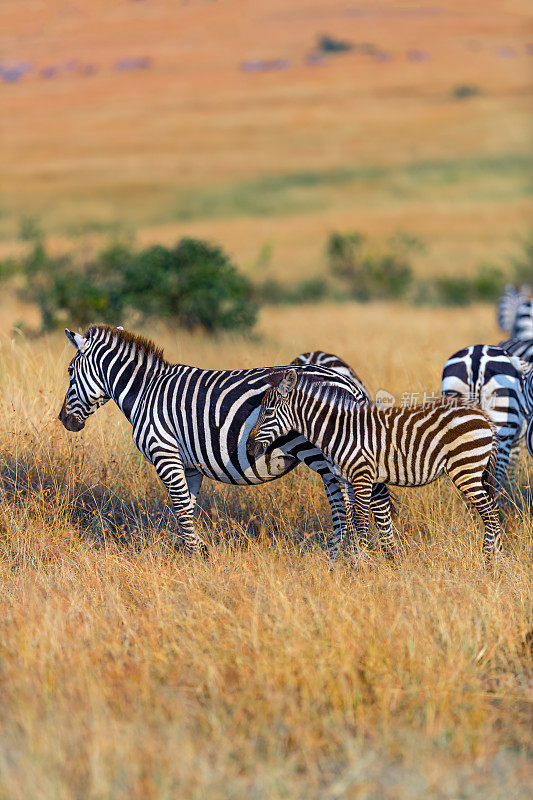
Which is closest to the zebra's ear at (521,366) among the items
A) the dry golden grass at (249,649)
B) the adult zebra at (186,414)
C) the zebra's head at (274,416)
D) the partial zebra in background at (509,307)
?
the dry golden grass at (249,649)

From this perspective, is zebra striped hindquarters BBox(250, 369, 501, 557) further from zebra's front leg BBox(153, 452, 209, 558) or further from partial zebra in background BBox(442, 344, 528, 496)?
partial zebra in background BBox(442, 344, 528, 496)

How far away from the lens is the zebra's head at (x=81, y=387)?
6.56 m

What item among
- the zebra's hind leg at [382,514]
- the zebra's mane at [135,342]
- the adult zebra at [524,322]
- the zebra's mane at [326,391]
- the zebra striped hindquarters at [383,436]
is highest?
the adult zebra at [524,322]

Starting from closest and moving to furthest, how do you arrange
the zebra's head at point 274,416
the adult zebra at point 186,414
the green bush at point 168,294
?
the zebra's head at point 274,416
the adult zebra at point 186,414
the green bush at point 168,294

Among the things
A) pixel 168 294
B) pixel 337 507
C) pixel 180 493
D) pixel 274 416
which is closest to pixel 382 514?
pixel 337 507

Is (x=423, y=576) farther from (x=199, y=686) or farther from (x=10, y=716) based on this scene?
(x=10, y=716)

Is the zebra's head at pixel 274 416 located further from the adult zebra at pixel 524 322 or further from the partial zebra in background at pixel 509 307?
the partial zebra in background at pixel 509 307

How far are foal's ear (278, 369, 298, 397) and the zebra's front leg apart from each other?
40.3 inches

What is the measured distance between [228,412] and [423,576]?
1815 millimetres

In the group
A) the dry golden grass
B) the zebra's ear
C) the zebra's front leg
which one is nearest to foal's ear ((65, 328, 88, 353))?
the zebra's front leg

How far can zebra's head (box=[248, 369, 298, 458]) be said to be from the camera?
5793 millimetres

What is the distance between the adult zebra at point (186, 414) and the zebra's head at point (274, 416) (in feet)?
0.59

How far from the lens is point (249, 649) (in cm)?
449

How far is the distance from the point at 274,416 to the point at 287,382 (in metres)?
0.26
